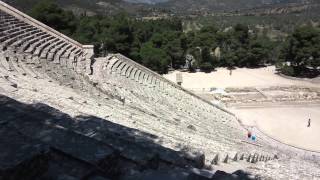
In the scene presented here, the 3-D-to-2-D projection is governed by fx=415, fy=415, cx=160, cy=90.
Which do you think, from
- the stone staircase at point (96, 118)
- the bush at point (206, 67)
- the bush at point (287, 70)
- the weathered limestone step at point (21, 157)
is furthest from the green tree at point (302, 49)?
the weathered limestone step at point (21, 157)

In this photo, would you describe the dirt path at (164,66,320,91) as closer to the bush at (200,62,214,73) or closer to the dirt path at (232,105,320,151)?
the bush at (200,62,214,73)

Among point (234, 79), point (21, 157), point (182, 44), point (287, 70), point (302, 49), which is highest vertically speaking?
point (21, 157)

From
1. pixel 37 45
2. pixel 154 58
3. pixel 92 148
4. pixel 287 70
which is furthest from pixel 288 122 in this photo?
pixel 92 148

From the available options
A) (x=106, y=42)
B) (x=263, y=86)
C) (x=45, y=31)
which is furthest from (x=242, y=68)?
(x=45, y=31)

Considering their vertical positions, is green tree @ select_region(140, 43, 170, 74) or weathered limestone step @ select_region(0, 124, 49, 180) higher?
weathered limestone step @ select_region(0, 124, 49, 180)

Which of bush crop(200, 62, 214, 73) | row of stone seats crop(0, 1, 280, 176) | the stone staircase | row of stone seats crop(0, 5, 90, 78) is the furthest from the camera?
bush crop(200, 62, 214, 73)

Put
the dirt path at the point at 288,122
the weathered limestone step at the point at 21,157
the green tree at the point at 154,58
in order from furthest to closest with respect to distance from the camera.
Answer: the green tree at the point at 154,58, the dirt path at the point at 288,122, the weathered limestone step at the point at 21,157

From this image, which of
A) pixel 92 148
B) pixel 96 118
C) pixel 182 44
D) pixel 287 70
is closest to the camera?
pixel 92 148

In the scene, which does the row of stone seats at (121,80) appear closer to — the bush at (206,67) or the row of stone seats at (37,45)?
the row of stone seats at (37,45)

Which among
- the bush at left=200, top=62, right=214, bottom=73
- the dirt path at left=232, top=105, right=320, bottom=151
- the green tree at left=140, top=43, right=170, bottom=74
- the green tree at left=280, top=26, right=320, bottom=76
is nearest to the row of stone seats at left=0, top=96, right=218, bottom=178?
→ the dirt path at left=232, top=105, right=320, bottom=151

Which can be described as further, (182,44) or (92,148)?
(182,44)

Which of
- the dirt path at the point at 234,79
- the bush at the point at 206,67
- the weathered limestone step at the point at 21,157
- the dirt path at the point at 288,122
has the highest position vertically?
the weathered limestone step at the point at 21,157

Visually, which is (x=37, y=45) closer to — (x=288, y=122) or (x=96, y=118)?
(x=96, y=118)

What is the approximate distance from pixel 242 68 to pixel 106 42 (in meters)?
16.9
